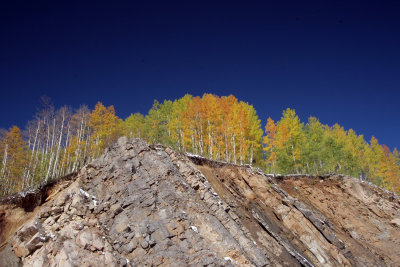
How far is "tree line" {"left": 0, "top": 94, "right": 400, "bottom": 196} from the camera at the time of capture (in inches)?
883

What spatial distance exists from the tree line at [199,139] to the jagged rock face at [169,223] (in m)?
8.62

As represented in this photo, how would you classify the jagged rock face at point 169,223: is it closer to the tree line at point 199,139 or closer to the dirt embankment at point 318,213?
the dirt embankment at point 318,213

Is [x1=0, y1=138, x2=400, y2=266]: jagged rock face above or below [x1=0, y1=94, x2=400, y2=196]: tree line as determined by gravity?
below

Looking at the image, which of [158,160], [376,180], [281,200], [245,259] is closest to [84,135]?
[158,160]

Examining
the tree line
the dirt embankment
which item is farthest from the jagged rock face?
the tree line

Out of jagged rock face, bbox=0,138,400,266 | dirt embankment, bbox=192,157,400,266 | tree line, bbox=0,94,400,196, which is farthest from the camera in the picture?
tree line, bbox=0,94,400,196

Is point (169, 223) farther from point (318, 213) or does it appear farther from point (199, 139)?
point (199, 139)

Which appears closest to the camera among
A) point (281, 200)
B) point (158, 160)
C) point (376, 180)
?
point (158, 160)

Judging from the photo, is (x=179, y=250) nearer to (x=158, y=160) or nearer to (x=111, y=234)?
(x=111, y=234)

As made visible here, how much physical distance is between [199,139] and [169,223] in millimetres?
18174

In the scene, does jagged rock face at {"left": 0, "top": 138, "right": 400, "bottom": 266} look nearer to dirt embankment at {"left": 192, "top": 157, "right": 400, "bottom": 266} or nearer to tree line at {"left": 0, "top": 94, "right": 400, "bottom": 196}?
dirt embankment at {"left": 192, "top": 157, "right": 400, "bottom": 266}

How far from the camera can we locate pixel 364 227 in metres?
19.2

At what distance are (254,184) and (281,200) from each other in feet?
6.50

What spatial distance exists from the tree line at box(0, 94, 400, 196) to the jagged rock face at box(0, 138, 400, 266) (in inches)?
339
